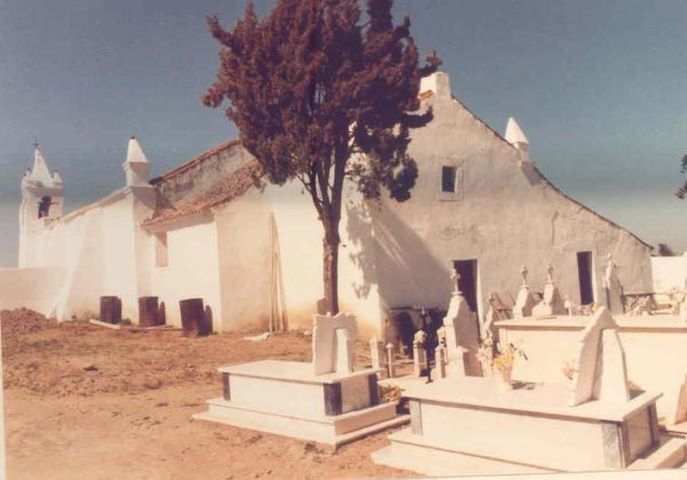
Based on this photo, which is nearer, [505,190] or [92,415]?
[92,415]

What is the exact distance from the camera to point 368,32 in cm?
805

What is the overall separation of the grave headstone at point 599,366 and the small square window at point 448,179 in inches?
282

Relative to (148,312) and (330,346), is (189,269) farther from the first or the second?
(330,346)

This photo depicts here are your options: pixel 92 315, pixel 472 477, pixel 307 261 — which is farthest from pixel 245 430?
pixel 307 261

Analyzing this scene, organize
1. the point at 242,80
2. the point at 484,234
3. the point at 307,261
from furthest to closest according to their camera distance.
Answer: the point at 484,234 < the point at 307,261 < the point at 242,80

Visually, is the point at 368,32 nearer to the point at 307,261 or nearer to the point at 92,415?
the point at 307,261

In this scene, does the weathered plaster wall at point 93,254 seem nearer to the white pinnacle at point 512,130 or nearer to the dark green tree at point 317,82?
the dark green tree at point 317,82

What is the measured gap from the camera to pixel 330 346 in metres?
6.30

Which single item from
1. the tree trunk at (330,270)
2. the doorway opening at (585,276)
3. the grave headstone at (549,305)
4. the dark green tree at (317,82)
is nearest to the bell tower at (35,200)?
the dark green tree at (317,82)

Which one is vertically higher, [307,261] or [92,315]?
[307,261]

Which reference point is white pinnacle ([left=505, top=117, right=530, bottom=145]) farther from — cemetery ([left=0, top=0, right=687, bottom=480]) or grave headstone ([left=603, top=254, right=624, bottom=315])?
grave headstone ([left=603, top=254, right=624, bottom=315])

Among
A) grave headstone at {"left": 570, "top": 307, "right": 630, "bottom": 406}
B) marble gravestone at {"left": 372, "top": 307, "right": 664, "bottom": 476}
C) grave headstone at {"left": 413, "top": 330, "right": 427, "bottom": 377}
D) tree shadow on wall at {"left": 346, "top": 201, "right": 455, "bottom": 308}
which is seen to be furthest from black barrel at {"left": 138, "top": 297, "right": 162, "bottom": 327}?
grave headstone at {"left": 570, "top": 307, "right": 630, "bottom": 406}

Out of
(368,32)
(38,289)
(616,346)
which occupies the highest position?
(368,32)

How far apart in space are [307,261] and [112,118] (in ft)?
15.5
